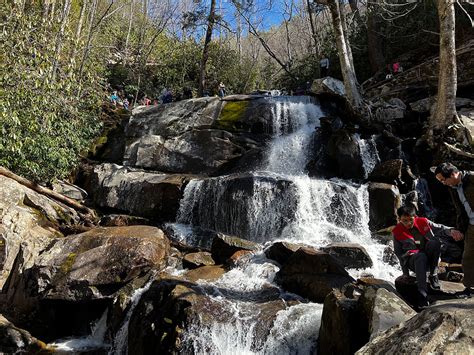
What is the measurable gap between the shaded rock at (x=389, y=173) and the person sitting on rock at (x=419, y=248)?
5.70 meters

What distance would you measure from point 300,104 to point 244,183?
606 cm

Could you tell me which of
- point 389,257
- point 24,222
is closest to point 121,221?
point 24,222

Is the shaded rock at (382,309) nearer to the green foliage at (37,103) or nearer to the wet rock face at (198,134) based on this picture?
the green foliage at (37,103)

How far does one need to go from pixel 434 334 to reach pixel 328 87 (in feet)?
42.8

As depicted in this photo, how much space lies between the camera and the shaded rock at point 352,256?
7387 millimetres

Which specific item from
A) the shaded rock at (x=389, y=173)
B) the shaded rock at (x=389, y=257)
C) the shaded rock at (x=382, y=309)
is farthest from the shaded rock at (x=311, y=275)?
the shaded rock at (x=389, y=173)

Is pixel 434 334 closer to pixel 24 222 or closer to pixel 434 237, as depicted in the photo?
pixel 434 237

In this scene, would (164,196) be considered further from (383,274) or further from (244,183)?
(383,274)

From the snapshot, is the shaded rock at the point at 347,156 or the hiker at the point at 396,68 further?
the hiker at the point at 396,68

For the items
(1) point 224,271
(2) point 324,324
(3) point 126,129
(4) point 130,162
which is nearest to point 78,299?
(1) point 224,271

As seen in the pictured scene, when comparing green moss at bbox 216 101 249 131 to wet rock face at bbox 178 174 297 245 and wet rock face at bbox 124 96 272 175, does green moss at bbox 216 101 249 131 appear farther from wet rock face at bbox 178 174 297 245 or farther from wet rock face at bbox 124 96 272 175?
wet rock face at bbox 178 174 297 245

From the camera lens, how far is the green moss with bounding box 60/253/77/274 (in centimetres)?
723

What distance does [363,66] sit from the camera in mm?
18953

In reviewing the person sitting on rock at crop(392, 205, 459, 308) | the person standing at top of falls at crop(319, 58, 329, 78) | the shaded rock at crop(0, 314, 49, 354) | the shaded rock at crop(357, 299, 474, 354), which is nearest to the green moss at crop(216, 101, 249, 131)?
the person standing at top of falls at crop(319, 58, 329, 78)
